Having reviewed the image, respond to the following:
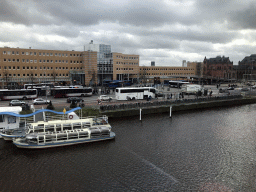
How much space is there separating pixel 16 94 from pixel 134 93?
98.6 feet

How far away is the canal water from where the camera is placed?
17.0 metres

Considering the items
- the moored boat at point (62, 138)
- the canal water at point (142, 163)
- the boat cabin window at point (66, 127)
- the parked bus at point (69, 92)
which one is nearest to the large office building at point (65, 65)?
the parked bus at point (69, 92)

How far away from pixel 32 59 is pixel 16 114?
64.6 m

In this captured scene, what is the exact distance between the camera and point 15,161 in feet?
68.1

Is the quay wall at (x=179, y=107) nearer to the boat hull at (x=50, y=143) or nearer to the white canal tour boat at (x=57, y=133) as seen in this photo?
the white canal tour boat at (x=57, y=133)

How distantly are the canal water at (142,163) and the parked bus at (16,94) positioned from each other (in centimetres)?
2737

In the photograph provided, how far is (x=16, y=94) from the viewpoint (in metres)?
50.2

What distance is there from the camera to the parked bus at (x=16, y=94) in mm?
49125

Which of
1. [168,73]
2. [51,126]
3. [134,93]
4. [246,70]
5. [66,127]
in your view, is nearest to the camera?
[51,126]

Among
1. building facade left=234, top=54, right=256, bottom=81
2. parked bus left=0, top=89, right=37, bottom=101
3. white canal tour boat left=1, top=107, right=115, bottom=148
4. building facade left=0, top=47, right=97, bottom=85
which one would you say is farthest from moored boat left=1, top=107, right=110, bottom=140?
building facade left=234, top=54, right=256, bottom=81

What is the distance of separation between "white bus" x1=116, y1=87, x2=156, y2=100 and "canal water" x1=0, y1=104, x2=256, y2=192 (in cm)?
1768

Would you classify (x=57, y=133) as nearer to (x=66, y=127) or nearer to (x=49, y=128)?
(x=49, y=128)

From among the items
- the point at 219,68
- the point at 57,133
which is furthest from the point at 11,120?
the point at 219,68

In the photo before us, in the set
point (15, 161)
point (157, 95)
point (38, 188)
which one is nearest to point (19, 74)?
point (157, 95)
